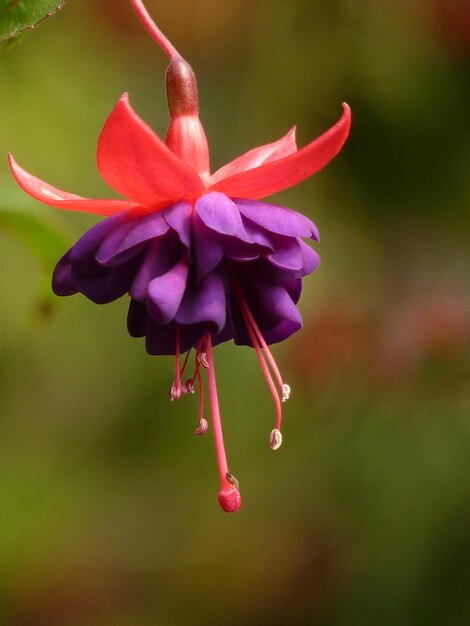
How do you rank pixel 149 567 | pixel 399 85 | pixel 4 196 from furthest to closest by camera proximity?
pixel 399 85 → pixel 149 567 → pixel 4 196

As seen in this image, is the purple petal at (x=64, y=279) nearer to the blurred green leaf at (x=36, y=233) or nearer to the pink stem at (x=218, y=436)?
the pink stem at (x=218, y=436)

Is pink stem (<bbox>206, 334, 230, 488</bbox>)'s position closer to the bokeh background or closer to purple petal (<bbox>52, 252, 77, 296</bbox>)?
purple petal (<bbox>52, 252, 77, 296</bbox>)

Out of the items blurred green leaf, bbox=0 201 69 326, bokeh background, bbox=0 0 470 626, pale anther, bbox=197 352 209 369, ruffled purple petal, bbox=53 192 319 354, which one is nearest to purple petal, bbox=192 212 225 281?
ruffled purple petal, bbox=53 192 319 354

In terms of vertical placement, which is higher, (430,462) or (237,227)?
(237,227)

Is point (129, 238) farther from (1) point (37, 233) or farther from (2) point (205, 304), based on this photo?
(1) point (37, 233)

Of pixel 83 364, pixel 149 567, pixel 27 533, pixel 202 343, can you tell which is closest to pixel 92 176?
pixel 83 364

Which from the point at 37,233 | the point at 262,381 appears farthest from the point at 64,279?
the point at 262,381

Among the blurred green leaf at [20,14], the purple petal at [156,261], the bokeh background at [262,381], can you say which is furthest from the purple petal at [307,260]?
the bokeh background at [262,381]

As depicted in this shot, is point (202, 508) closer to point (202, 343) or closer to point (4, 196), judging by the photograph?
point (4, 196)
